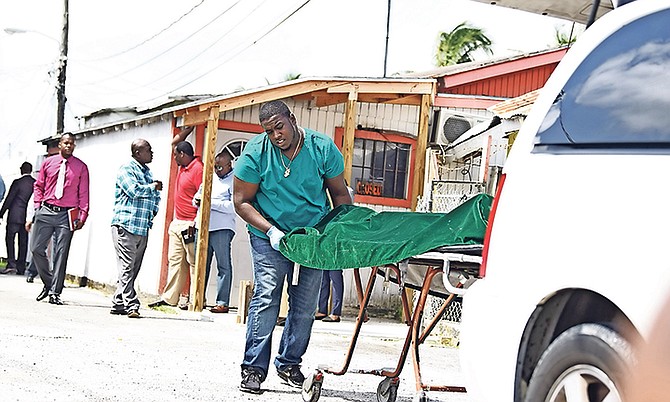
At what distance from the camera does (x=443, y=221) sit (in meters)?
6.93

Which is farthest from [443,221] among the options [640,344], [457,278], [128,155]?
[128,155]

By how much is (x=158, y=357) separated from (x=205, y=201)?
525 centimetres

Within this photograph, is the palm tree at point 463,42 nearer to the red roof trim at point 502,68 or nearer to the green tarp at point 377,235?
the red roof trim at point 502,68

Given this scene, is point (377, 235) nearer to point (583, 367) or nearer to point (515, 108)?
point (583, 367)

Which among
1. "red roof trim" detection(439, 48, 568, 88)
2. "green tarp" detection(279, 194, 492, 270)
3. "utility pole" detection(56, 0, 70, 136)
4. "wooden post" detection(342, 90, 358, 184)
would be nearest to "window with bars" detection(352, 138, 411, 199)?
"red roof trim" detection(439, 48, 568, 88)

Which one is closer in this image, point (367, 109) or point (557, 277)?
point (557, 277)

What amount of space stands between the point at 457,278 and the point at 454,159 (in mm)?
8806

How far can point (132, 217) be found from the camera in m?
13.6

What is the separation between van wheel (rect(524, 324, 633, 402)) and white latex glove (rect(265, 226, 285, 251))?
3.61 metres

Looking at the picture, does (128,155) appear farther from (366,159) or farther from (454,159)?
(454,159)

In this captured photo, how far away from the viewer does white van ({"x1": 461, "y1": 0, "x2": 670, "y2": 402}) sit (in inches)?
152

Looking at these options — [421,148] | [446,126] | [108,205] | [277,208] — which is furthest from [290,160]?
[108,205]

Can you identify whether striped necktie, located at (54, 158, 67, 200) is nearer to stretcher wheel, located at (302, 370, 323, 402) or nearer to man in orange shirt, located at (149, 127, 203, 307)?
man in orange shirt, located at (149, 127, 203, 307)

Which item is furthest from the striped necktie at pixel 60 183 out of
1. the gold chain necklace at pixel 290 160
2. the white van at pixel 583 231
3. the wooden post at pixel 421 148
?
the white van at pixel 583 231
